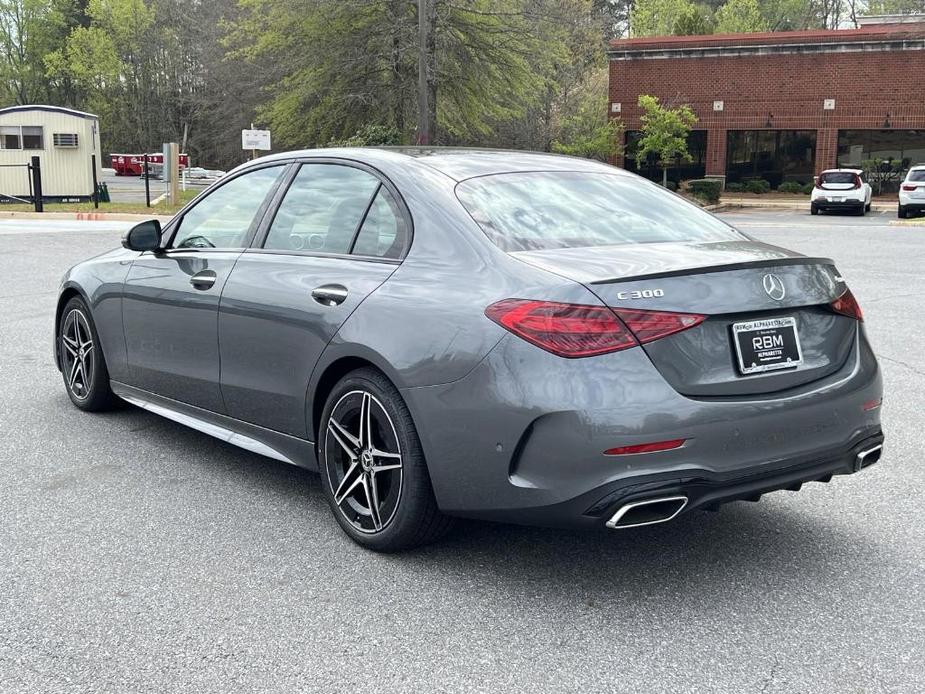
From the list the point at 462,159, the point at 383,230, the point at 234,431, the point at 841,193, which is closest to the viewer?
the point at 383,230

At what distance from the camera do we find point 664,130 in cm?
4622

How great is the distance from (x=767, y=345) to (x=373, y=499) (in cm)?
161

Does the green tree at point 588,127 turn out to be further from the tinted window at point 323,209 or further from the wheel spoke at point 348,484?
the wheel spoke at point 348,484

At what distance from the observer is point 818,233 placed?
983 inches

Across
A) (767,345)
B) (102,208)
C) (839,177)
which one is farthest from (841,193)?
(767,345)

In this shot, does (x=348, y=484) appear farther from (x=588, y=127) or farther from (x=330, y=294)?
(x=588, y=127)

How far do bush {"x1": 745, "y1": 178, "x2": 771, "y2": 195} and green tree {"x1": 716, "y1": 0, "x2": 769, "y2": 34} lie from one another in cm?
2715

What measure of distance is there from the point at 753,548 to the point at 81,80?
93.3 metres

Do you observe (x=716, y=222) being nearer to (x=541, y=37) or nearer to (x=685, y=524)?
(x=685, y=524)

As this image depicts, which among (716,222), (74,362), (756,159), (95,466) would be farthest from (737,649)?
(756,159)

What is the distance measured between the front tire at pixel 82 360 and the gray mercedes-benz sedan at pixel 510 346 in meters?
1.24

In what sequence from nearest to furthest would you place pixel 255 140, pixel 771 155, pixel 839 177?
pixel 255 140 → pixel 839 177 → pixel 771 155

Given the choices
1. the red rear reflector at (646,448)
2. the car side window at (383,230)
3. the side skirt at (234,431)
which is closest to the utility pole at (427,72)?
the side skirt at (234,431)

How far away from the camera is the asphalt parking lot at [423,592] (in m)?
3.11
